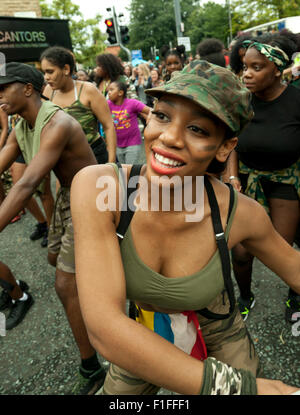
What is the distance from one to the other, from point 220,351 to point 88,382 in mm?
1144

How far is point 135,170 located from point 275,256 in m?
0.79

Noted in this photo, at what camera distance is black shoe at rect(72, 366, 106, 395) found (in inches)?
86.0

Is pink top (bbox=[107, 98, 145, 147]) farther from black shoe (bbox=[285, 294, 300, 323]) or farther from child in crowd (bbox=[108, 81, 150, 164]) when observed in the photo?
black shoe (bbox=[285, 294, 300, 323])

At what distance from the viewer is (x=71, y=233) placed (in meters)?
2.19

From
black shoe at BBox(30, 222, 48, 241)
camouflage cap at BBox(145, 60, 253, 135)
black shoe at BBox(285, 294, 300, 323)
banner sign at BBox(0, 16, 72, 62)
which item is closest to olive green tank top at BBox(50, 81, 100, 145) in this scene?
black shoe at BBox(30, 222, 48, 241)

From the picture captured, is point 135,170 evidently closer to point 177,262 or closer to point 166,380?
point 177,262

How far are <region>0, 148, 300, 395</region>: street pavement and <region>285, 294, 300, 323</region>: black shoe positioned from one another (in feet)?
0.18

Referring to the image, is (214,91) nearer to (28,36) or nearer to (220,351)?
(220,351)

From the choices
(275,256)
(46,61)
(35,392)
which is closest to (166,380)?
(275,256)

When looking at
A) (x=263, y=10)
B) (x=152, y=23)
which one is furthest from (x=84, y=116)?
(x=152, y=23)

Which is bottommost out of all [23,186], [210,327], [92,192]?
[210,327]

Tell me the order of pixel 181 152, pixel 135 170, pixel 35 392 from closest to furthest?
pixel 181 152 < pixel 135 170 < pixel 35 392

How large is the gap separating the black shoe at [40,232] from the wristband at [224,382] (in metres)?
3.97

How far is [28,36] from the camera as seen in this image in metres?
11.7
